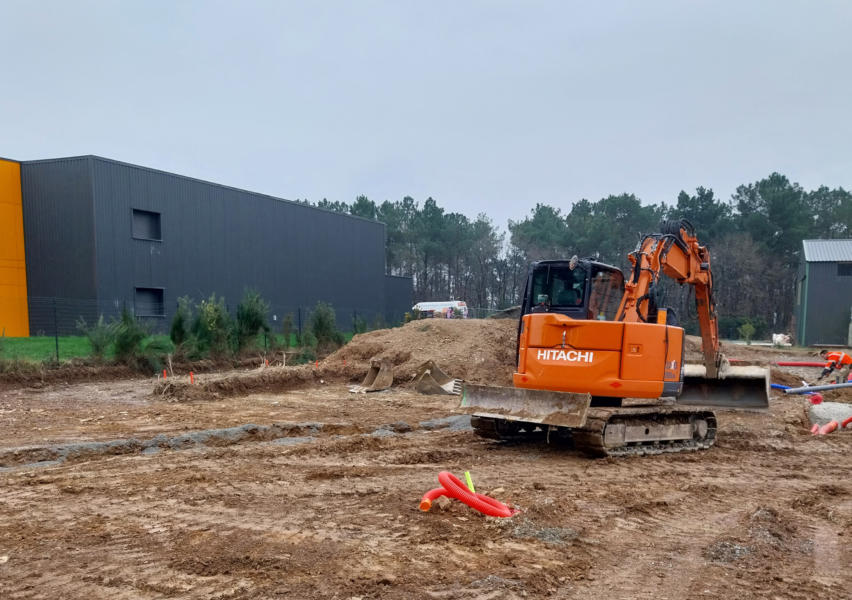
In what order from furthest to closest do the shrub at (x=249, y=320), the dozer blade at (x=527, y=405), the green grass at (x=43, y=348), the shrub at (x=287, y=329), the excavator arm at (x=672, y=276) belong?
the shrub at (x=287, y=329), the shrub at (x=249, y=320), the green grass at (x=43, y=348), the excavator arm at (x=672, y=276), the dozer blade at (x=527, y=405)

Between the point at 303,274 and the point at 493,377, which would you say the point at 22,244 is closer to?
the point at 303,274

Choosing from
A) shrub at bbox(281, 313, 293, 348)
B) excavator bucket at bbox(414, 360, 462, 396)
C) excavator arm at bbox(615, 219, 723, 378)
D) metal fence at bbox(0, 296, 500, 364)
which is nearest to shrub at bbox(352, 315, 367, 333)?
metal fence at bbox(0, 296, 500, 364)

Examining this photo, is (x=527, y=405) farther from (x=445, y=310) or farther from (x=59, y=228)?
(x=445, y=310)

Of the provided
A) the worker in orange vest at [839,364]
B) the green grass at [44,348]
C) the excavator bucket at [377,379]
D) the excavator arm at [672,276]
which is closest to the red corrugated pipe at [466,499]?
the excavator arm at [672,276]

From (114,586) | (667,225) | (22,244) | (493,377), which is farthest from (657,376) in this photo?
(22,244)

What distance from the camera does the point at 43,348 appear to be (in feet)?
62.2

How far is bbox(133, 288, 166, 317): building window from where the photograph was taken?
27.9 metres

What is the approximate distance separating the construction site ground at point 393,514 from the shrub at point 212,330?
9.15 metres

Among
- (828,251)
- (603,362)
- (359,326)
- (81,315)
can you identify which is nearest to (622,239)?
(828,251)

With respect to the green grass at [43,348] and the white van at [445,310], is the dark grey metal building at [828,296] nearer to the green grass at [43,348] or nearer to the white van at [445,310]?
the white van at [445,310]

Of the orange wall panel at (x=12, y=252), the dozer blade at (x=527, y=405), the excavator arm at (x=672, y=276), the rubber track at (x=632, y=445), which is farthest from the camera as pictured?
the orange wall panel at (x=12, y=252)

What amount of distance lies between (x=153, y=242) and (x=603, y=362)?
24727 mm

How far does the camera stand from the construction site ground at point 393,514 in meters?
4.37

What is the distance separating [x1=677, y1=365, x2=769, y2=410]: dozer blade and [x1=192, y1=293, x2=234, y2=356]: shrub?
14333 millimetres
